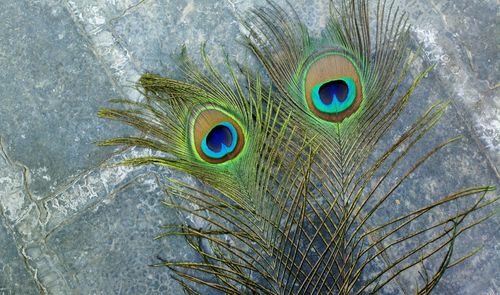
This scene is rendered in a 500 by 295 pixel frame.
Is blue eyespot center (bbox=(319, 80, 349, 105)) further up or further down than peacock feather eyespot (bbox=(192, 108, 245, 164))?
further up

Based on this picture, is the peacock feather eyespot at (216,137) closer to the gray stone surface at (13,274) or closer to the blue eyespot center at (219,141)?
the blue eyespot center at (219,141)

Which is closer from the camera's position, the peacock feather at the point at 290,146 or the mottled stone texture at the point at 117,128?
the peacock feather at the point at 290,146

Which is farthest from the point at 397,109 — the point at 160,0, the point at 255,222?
A: the point at 160,0

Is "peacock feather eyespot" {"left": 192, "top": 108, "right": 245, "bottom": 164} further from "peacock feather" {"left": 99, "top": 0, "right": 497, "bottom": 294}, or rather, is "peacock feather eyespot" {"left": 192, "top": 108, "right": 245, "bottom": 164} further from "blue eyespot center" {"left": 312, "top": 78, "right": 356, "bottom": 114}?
"blue eyespot center" {"left": 312, "top": 78, "right": 356, "bottom": 114}

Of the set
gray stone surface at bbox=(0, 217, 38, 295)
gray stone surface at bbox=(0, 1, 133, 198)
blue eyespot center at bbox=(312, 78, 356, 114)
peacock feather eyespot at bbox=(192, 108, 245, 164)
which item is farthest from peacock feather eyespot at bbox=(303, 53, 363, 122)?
gray stone surface at bbox=(0, 217, 38, 295)

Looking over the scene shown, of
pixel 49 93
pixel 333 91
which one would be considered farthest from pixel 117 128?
pixel 333 91

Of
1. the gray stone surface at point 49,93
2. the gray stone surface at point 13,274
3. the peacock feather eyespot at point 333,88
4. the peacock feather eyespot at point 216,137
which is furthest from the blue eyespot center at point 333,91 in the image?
the gray stone surface at point 13,274

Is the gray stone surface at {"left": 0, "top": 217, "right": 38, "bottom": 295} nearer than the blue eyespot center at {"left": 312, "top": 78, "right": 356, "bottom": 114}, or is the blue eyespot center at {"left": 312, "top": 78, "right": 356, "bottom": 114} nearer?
the blue eyespot center at {"left": 312, "top": 78, "right": 356, "bottom": 114}

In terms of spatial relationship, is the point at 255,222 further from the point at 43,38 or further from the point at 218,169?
the point at 43,38

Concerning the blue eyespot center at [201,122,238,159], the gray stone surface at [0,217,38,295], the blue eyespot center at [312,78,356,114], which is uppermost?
the blue eyespot center at [312,78,356,114]
